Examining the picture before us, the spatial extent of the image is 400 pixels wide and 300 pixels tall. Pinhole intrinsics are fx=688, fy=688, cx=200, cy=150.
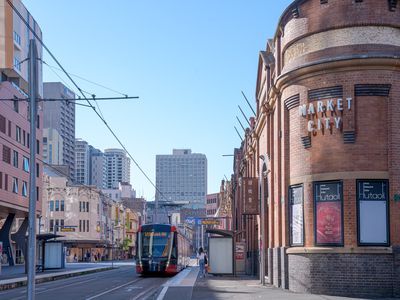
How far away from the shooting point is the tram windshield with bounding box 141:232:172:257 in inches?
1656

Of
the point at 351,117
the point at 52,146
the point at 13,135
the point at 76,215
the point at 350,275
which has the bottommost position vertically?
the point at 350,275

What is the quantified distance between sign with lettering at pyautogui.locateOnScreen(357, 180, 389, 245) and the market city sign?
7.33 ft

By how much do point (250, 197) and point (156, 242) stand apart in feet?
25.5

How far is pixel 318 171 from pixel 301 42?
4.97 meters

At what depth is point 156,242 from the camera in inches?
1655

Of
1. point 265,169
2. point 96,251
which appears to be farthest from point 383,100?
point 96,251

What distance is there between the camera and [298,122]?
25.7 m

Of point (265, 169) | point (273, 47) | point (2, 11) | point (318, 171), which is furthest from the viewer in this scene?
point (2, 11)

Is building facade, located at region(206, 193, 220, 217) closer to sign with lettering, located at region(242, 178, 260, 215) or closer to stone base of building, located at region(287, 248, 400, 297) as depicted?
sign with lettering, located at region(242, 178, 260, 215)

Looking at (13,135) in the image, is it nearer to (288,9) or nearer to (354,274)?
(288,9)

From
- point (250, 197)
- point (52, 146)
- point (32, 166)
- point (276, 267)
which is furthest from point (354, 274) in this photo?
point (52, 146)

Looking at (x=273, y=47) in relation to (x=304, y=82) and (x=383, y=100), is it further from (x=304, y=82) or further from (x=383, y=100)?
(x=383, y=100)

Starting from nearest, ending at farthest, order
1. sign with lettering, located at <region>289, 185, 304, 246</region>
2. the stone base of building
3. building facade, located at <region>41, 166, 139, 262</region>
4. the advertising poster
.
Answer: the stone base of building
the advertising poster
sign with lettering, located at <region>289, 185, 304, 246</region>
building facade, located at <region>41, 166, 139, 262</region>

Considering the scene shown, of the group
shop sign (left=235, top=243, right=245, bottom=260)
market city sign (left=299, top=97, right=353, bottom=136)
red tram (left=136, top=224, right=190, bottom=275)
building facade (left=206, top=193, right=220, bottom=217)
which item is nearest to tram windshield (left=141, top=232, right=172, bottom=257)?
red tram (left=136, top=224, right=190, bottom=275)
